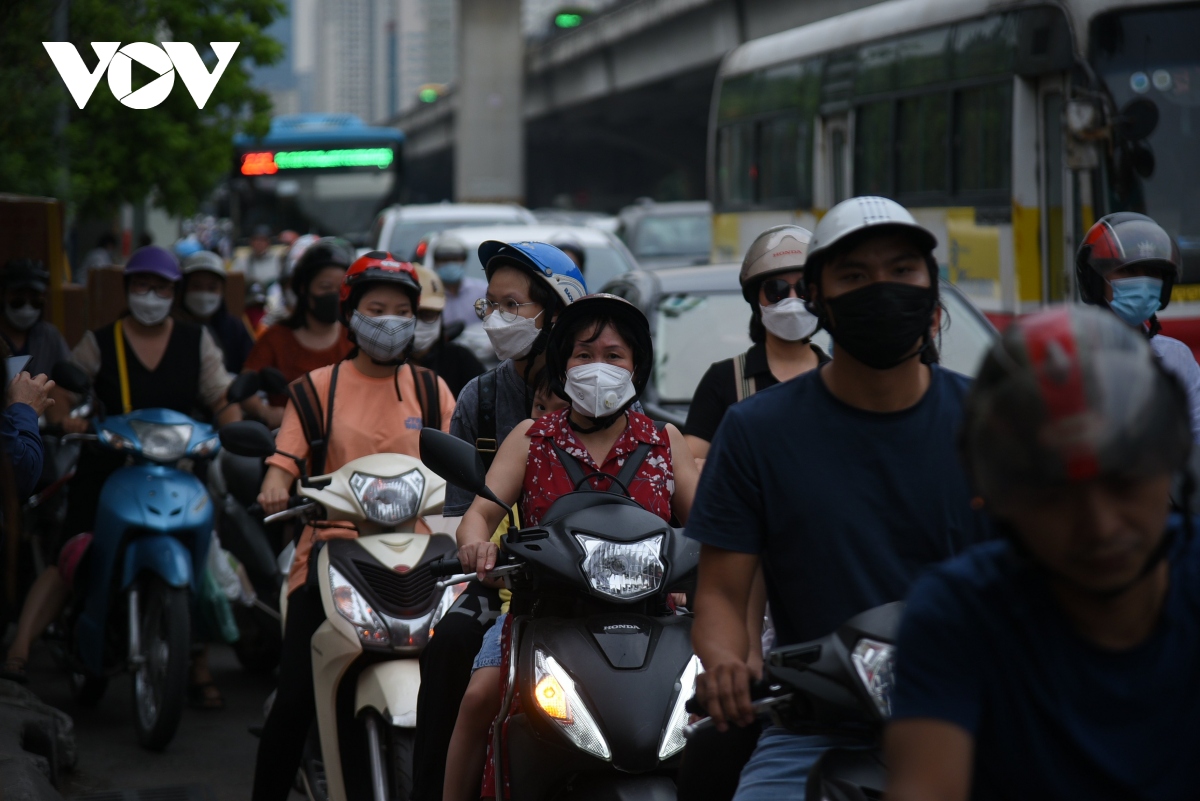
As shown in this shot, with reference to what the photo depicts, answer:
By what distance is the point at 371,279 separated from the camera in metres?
5.52

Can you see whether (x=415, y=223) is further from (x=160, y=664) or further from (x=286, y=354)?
(x=160, y=664)

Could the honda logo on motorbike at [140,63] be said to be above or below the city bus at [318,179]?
below

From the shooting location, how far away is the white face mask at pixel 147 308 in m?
7.21

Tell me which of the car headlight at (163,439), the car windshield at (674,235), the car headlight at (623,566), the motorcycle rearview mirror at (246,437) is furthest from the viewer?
the car windshield at (674,235)

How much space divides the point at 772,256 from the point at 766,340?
0.83 feet

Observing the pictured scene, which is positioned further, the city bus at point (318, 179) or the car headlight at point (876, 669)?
the city bus at point (318, 179)

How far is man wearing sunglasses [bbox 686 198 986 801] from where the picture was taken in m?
2.80

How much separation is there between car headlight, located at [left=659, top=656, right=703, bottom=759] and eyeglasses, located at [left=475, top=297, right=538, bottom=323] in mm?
1466

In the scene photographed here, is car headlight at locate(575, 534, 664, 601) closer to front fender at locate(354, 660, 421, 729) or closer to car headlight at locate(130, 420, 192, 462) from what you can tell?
front fender at locate(354, 660, 421, 729)

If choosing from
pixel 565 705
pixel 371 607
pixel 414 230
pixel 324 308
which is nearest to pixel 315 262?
pixel 324 308

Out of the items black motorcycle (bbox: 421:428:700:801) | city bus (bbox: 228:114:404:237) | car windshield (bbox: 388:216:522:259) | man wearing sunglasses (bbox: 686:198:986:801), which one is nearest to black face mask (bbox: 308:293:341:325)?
black motorcycle (bbox: 421:428:700:801)

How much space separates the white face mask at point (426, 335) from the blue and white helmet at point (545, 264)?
2.60 meters

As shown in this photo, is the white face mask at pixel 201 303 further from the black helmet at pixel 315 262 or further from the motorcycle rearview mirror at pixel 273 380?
the motorcycle rearview mirror at pixel 273 380

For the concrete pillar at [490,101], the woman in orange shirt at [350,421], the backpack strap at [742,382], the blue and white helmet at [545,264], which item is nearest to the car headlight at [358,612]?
the woman in orange shirt at [350,421]
